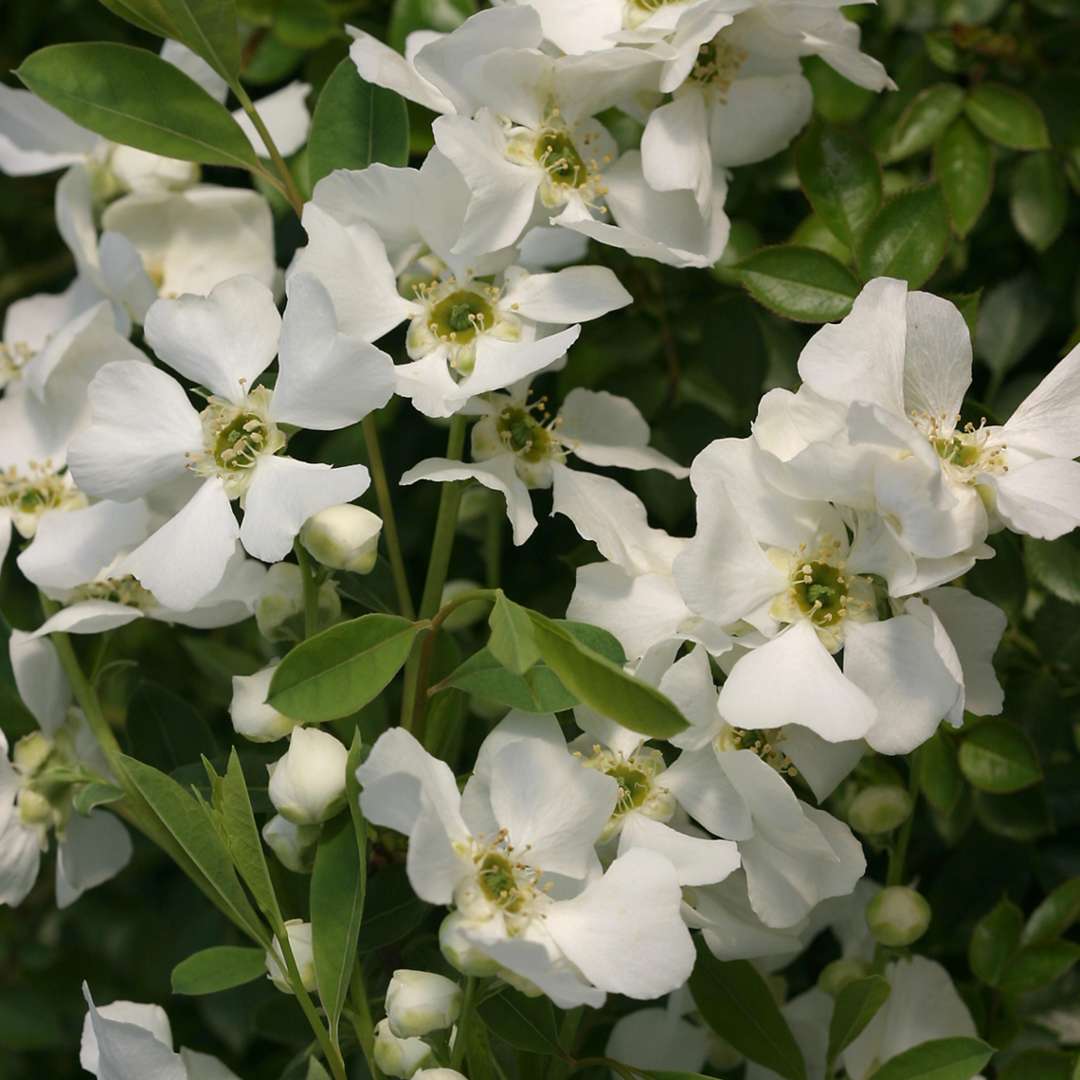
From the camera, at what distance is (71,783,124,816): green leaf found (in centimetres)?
94

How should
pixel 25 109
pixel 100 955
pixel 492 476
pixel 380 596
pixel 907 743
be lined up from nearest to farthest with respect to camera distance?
pixel 907 743, pixel 492 476, pixel 380 596, pixel 25 109, pixel 100 955

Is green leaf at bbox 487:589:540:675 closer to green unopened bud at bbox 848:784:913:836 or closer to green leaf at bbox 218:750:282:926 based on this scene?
green leaf at bbox 218:750:282:926

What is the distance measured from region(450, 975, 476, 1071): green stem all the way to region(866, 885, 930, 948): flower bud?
1.00ft

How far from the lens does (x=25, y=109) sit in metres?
1.24

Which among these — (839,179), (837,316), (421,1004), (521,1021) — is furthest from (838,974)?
(839,179)

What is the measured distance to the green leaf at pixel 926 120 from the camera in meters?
1.19

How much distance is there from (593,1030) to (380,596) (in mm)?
386

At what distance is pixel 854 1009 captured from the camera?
Answer: 969mm

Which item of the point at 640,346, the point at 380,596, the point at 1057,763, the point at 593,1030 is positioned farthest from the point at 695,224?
the point at 593,1030

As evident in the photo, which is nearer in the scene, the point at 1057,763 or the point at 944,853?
the point at 1057,763

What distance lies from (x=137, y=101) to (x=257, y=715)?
45cm

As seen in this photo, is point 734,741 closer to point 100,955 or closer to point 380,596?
point 380,596

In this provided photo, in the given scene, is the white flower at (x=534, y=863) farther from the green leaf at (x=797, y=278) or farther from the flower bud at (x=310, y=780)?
the green leaf at (x=797, y=278)

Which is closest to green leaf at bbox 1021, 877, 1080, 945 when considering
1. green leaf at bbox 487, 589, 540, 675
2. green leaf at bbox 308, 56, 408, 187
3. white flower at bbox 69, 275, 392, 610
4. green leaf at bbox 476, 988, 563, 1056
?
green leaf at bbox 476, 988, 563, 1056
